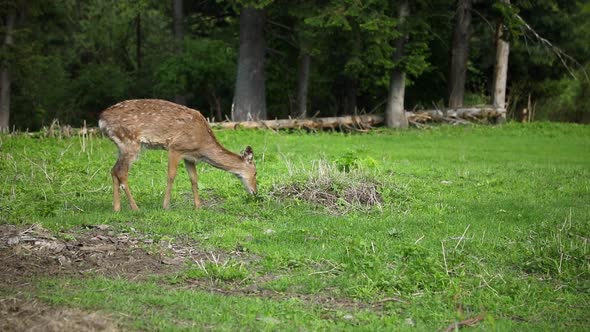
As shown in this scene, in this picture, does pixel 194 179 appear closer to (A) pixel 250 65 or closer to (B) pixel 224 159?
(B) pixel 224 159

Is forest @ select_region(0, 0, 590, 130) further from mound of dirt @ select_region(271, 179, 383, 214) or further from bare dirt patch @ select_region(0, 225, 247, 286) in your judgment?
bare dirt patch @ select_region(0, 225, 247, 286)

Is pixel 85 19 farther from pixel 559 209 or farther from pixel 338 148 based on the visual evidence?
pixel 559 209

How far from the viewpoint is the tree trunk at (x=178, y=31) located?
34.4m

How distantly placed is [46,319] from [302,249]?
3.69 meters

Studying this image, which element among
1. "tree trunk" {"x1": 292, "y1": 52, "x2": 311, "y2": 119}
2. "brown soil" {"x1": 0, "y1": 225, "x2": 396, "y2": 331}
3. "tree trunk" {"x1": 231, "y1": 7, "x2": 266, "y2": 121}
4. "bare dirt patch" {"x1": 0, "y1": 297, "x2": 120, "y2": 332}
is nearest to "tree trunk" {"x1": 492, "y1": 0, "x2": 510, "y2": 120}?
"tree trunk" {"x1": 292, "y1": 52, "x2": 311, "y2": 119}

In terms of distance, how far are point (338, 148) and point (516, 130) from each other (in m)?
9.13

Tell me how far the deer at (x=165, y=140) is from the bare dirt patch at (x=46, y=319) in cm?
498

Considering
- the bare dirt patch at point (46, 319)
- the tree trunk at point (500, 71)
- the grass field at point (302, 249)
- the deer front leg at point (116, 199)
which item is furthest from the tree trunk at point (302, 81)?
the bare dirt patch at point (46, 319)

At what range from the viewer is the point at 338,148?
2162 cm

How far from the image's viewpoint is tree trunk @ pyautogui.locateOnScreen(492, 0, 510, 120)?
29812 millimetres

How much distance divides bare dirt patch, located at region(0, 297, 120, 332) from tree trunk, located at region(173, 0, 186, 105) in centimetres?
2735

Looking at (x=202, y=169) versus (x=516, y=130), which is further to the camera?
(x=516, y=130)

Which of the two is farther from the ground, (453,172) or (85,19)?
(85,19)

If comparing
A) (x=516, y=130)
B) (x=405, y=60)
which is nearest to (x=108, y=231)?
(x=405, y=60)
